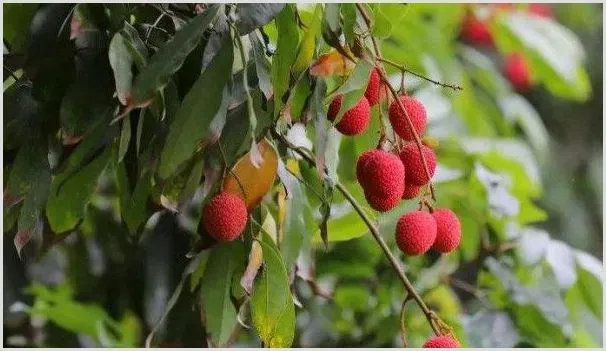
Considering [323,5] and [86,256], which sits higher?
[323,5]

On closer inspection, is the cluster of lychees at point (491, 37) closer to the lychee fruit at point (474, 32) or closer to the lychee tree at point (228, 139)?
the lychee fruit at point (474, 32)

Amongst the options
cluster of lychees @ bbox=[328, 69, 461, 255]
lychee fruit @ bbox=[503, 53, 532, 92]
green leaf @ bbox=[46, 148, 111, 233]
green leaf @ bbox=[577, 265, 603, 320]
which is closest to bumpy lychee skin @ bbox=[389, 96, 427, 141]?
cluster of lychees @ bbox=[328, 69, 461, 255]

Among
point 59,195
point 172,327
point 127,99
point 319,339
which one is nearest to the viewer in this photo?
point 127,99

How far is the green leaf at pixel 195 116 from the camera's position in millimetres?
750

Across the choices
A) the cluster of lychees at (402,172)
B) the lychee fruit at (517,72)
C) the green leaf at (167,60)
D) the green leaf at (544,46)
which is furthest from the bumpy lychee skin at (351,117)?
the lychee fruit at (517,72)

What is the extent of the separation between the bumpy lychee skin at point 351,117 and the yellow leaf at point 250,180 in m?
0.06

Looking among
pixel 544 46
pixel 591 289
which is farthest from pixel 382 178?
pixel 544 46

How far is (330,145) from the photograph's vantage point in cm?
83

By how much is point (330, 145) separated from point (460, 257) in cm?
79

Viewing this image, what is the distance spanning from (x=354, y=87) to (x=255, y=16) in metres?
0.09

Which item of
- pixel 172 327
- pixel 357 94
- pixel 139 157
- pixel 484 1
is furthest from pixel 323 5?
pixel 484 1

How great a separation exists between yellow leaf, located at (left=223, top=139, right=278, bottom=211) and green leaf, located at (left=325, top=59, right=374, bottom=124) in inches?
3.8

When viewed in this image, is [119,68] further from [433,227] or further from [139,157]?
[433,227]

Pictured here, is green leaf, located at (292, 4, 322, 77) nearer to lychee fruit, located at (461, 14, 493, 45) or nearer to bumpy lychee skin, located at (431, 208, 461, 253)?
bumpy lychee skin, located at (431, 208, 461, 253)
